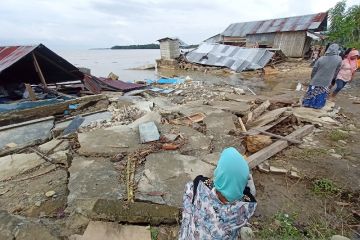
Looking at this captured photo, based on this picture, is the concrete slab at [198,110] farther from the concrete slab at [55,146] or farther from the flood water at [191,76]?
the flood water at [191,76]

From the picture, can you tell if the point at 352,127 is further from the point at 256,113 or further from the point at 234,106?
the point at 234,106

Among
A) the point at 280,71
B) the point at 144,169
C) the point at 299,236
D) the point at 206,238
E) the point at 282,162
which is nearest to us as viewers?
the point at 206,238

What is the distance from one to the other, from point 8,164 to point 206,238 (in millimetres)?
3679

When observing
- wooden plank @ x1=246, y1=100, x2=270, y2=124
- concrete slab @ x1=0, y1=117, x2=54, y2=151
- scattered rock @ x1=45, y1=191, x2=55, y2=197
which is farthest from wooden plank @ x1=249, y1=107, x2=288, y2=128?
concrete slab @ x1=0, y1=117, x2=54, y2=151

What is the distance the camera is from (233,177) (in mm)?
1572

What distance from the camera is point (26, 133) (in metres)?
5.31

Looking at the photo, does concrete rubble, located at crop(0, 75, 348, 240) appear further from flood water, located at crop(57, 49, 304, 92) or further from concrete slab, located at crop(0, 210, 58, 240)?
flood water, located at crop(57, 49, 304, 92)

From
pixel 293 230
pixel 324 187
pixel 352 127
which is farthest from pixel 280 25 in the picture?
pixel 293 230

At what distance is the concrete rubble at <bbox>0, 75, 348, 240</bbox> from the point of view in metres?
2.56

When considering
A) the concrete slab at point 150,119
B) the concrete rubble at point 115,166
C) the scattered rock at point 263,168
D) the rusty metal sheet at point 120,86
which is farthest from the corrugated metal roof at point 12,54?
the scattered rock at point 263,168

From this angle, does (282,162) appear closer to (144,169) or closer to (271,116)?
(271,116)

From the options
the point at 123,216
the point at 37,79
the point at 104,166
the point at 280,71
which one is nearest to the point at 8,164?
the point at 104,166

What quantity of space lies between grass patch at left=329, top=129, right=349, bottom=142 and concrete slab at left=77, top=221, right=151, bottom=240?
12.5 feet

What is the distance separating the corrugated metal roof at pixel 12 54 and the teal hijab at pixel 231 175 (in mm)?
6357
